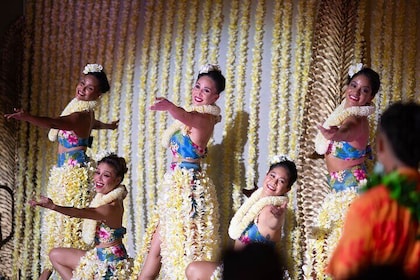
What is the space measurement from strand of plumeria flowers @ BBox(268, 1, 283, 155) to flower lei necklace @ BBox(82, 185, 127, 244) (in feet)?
3.04

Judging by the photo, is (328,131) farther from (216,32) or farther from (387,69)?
(216,32)

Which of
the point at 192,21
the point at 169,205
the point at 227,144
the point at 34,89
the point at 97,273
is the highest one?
the point at 192,21

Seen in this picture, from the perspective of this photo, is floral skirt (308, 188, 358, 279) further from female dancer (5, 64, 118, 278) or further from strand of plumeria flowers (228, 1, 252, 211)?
female dancer (5, 64, 118, 278)

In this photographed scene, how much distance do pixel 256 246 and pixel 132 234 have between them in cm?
344

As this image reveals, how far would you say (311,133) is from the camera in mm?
4484

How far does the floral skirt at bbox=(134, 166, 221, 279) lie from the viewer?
411 cm

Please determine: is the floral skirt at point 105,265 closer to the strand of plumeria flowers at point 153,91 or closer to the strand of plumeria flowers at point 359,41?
the strand of plumeria flowers at point 153,91

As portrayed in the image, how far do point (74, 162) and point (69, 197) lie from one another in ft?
0.65

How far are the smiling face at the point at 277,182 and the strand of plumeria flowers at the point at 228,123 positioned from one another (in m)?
0.82

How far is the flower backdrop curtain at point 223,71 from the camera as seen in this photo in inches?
Result: 177

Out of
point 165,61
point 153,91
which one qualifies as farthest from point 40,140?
point 165,61

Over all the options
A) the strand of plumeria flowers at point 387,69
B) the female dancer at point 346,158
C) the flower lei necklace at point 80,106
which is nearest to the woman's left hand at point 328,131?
the female dancer at point 346,158

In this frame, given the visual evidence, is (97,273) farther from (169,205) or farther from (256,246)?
(256,246)

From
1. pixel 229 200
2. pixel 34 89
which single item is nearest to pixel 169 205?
pixel 229 200
